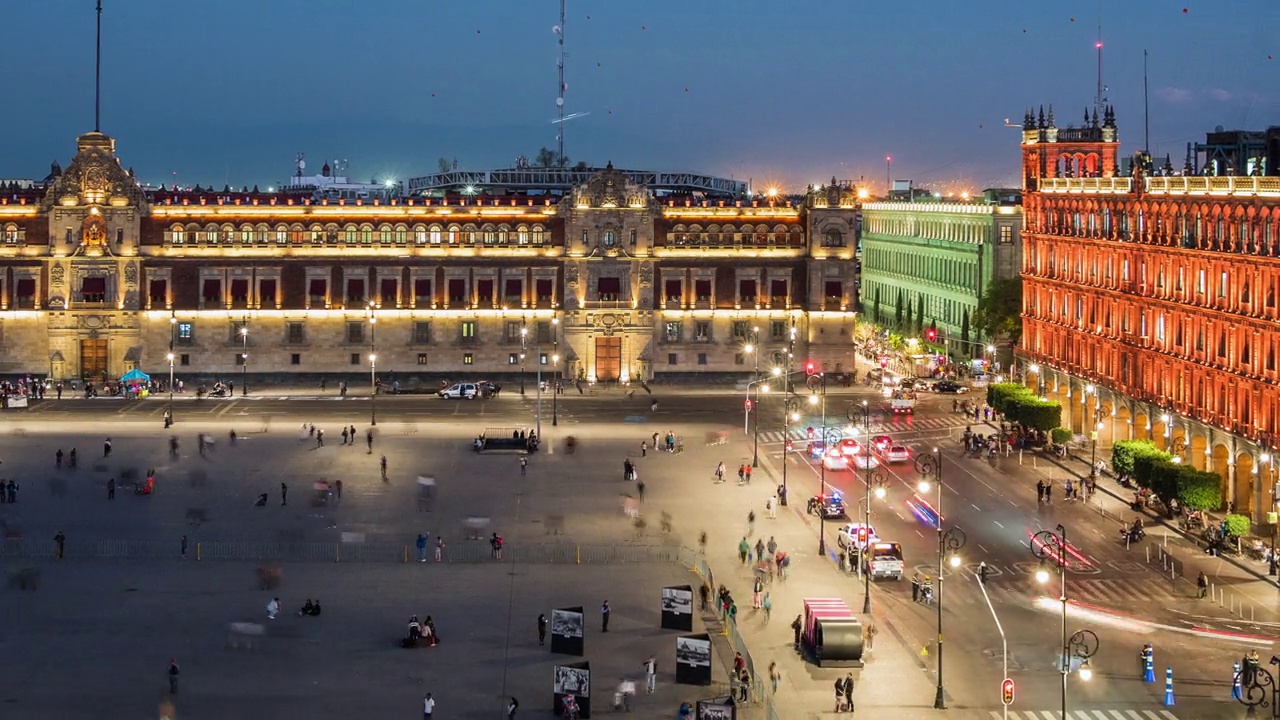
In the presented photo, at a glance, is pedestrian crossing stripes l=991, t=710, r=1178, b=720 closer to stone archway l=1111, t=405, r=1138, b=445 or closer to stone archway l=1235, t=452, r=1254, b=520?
stone archway l=1235, t=452, r=1254, b=520

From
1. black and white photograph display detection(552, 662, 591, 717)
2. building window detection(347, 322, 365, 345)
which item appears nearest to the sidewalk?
black and white photograph display detection(552, 662, 591, 717)

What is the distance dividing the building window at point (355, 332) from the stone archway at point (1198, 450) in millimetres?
70649

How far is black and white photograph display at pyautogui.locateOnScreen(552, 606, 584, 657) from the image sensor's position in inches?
2343

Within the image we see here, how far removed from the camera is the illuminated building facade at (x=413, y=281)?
138 m

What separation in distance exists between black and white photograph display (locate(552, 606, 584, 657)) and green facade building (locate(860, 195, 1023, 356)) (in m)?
96.4

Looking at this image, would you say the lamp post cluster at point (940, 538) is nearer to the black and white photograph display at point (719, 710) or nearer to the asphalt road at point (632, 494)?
the asphalt road at point (632, 494)

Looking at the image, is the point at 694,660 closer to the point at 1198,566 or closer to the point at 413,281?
the point at 1198,566

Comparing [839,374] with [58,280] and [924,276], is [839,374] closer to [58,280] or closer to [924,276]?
[924,276]

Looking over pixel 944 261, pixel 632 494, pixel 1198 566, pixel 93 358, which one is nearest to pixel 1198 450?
pixel 1198 566

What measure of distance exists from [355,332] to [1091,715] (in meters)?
93.9

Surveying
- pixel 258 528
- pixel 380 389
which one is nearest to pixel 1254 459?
pixel 258 528

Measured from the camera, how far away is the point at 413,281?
141 meters

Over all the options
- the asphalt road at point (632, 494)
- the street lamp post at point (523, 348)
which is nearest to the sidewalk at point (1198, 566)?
the asphalt road at point (632, 494)

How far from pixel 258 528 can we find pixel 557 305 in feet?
205
